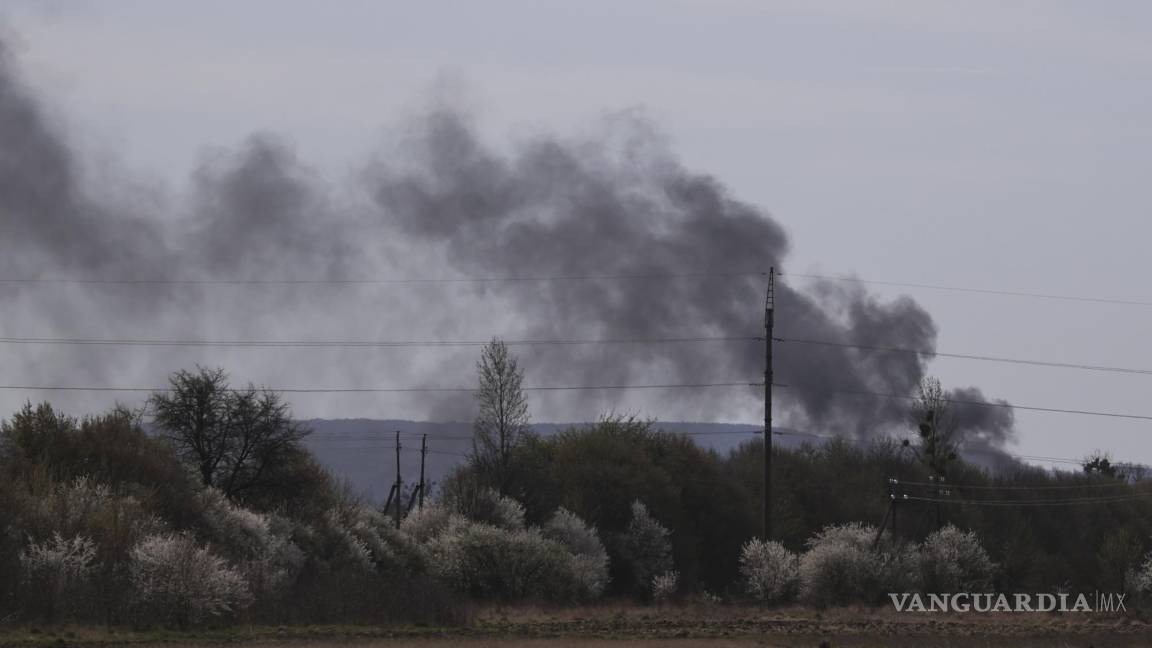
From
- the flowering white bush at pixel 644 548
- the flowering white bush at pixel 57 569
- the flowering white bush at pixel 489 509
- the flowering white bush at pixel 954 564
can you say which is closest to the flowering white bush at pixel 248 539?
the flowering white bush at pixel 57 569

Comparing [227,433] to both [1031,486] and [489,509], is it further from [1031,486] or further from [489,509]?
[1031,486]

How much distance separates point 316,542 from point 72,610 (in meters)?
18.5

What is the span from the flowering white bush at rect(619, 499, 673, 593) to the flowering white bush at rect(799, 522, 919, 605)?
7.90 m

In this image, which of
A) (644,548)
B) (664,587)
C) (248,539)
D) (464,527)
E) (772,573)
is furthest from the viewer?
(644,548)

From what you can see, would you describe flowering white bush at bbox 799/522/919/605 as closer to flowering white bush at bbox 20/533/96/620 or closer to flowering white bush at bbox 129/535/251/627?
flowering white bush at bbox 129/535/251/627

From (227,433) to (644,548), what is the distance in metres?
21.0

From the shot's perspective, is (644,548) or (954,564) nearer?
(954,564)

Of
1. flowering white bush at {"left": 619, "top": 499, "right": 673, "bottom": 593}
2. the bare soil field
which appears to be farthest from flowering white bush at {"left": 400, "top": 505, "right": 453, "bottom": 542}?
the bare soil field

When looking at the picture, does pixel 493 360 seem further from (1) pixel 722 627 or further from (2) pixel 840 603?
(1) pixel 722 627

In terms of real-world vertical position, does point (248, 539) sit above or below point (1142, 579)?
above

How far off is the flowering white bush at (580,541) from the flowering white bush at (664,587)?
90.4 inches

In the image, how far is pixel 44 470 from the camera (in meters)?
46.7

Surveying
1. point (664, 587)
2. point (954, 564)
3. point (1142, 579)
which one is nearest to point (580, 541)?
point (664, 587)

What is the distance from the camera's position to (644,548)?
70688 millimetres
